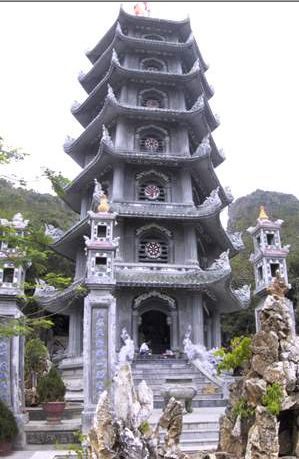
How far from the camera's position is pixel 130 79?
58.6ft

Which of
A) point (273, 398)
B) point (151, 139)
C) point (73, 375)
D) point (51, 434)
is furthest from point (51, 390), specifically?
point (151, 139)

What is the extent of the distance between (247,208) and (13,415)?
3820 cm

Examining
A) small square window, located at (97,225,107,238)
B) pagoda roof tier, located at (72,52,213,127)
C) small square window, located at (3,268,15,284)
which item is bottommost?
small square window, located at (3,268,15,284)

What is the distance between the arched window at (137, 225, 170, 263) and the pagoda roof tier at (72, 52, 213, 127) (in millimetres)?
5979

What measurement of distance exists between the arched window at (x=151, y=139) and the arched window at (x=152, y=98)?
1222mm

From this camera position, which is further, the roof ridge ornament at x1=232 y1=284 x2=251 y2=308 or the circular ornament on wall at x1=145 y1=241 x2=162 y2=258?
the roof ridge ornament at x1=232 y1=284 x2=251 y2=308

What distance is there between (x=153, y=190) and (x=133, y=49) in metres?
6.04

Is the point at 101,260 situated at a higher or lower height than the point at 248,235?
lower

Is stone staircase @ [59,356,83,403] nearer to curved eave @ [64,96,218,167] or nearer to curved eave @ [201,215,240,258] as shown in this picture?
curved eave @ [201,215,240,258]

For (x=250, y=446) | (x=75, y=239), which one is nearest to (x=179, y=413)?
(x=250, y=446)

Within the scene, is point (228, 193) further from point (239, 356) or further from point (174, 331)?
point (239, 356)

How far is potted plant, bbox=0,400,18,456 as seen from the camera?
25.4 ft

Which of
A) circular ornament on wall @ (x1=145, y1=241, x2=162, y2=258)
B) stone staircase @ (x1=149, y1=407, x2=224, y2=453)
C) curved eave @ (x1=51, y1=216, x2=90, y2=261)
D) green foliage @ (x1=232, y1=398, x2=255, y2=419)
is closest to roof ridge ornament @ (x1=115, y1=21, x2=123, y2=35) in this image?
curved eave @ (x1=51, y1=216, x2=90, y2=261)

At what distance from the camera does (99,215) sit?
11062 mm
